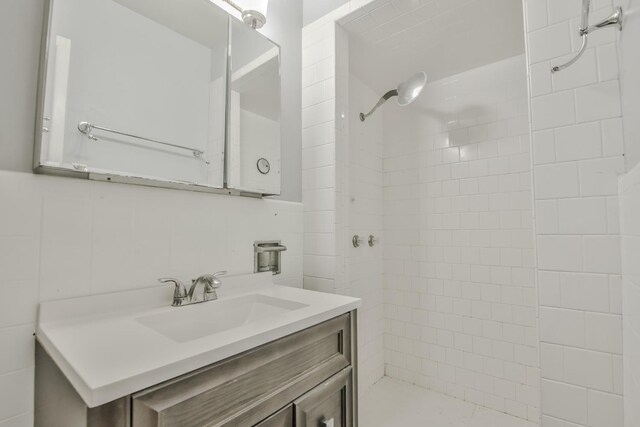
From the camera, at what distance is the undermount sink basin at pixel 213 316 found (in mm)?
876

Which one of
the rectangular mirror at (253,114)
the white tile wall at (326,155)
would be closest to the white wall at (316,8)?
the white tile wall at (326,155)

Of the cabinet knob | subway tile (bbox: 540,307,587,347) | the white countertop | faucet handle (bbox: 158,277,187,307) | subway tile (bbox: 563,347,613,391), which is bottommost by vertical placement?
the cabinet knob

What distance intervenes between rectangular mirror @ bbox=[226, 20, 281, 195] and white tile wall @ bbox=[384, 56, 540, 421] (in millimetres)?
1167

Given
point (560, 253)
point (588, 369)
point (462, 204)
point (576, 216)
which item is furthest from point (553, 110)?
point (462, 204)

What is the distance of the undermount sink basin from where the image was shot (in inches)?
34.5

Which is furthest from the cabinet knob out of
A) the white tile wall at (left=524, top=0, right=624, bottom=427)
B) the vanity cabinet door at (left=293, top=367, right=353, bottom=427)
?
the white tile wall at (left=524, top=0, right=624, bottom=427)

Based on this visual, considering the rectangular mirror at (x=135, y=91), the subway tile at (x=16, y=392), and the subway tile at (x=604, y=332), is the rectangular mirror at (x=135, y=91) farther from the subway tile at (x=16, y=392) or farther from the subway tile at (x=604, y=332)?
the subway tile at (x=604, y=332)

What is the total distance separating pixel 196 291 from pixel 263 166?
0.61 meters

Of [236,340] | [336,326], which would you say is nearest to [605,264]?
[336,326]

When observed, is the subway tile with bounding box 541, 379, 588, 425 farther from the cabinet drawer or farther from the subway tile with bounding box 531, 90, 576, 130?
the subway tile with bounding box 531, 90, 576, 130

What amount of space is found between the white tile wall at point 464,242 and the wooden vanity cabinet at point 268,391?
1.20m

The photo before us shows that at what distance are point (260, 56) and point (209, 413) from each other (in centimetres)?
137

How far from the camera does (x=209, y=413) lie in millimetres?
612

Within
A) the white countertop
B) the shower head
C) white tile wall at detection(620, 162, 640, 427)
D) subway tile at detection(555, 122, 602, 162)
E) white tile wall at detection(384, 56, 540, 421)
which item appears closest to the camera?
the white countertop
